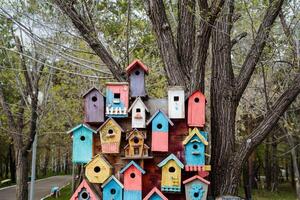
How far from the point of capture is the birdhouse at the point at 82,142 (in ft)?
11.1

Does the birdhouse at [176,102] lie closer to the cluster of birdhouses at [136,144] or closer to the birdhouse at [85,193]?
the cluster of birdhouses at [136,144]

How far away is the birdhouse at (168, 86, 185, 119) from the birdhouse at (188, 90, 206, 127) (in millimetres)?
65

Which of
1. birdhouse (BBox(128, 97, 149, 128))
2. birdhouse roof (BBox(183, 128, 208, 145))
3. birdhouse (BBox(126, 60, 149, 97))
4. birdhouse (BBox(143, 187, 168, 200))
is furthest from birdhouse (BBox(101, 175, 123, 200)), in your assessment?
birdhouse (BBox(126, 60, 149, 97))

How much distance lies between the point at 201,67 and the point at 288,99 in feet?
2.53

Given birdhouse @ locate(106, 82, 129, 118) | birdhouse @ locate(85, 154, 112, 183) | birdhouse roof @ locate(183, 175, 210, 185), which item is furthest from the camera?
birdhouse @ locate(106, 82, 129, 118)

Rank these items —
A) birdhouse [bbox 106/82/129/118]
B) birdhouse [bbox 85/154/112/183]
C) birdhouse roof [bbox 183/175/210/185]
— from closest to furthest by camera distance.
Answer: birdhouse roof [bbox 183/175/210/185], birdhouse [bbox 85/154/112/183], birdhouse [bbox 106/82/129/118]

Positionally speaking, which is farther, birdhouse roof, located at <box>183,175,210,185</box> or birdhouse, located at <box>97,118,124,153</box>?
birdhouse, located at <box>97,118,124,153</box>

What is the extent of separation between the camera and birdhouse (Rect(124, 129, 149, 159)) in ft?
10.8

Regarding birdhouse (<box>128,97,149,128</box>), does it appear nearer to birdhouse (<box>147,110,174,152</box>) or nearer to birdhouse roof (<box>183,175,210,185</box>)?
birdhouse (<box>147,110,174,152</box>)

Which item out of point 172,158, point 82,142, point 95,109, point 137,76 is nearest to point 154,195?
point 172,158

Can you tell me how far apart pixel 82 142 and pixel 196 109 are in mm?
1001

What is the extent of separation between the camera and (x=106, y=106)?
341 centimetres

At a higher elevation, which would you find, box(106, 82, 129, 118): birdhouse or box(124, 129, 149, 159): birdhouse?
box(106, 82, 129, 118): birdhouse

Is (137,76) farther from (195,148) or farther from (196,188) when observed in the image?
(196,188)
